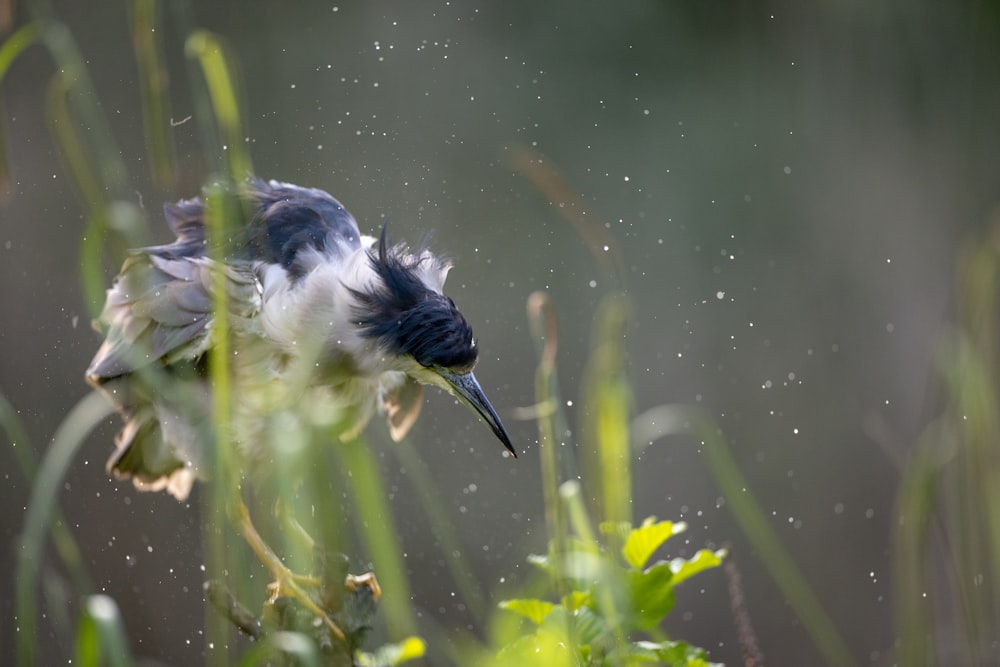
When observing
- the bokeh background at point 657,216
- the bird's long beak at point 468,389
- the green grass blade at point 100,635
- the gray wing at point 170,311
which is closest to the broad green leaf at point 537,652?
the green grass blade at point 100,635

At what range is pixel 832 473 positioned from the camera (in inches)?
223

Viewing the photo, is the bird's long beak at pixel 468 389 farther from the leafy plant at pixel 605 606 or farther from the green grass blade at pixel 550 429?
the leafy plant at pixel 605 606

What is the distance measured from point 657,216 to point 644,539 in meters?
4.19

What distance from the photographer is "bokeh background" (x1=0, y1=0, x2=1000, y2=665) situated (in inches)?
203

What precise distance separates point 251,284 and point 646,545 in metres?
1.55

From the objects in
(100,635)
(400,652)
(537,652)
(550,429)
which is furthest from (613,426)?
(100,635)

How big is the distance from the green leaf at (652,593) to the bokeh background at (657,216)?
343 cm

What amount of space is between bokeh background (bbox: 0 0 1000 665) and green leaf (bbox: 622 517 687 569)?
3.39m

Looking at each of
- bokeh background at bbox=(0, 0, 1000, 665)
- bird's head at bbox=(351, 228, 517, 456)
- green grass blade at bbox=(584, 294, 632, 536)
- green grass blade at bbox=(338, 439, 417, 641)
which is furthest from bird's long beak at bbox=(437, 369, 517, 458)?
bokeh background at bbox=(0, 0, 1000, 665)

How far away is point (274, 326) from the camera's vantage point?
2.88m

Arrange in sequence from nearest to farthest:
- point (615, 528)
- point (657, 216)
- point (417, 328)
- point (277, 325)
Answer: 1. point (615, 528)
2. point (417, 328)
3. point (277, 325)
4. point (657, 216)

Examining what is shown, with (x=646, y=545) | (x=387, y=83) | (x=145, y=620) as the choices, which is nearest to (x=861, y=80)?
(x=387, y=83)

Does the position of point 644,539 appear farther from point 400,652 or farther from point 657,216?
point 657,216

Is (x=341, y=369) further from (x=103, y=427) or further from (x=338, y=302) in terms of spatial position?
(x=103, y=427)
